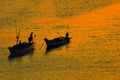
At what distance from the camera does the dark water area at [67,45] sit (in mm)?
61250

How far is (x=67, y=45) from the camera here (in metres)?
74.9

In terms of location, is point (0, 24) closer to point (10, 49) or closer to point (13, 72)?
point (10, 49)

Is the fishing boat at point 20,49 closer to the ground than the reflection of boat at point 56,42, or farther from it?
closer to the ground

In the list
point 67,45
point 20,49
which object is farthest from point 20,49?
point 67,45

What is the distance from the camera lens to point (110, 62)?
211ft

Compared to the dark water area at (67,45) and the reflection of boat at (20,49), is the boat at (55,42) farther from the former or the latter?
the reflection of boat at (20,49)

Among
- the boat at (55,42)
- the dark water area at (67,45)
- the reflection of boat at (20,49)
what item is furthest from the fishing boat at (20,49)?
the boat at (55,42)

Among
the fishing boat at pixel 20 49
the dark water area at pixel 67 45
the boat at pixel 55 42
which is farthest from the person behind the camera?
the boat at pixel 55 42

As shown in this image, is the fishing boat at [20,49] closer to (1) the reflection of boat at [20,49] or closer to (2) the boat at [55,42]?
(1) the reflection of boat at [20,49]

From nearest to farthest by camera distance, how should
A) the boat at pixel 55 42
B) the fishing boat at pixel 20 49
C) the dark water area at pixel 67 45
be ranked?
the dark water area at pixel 67 45 → the fishing boat at pixel 20 49 → the boat at pixel 55 42

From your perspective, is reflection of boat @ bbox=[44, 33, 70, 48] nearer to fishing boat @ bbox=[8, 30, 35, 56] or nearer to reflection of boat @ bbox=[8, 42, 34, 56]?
fishing boat @ bbox=[8, 30, 35, 56]

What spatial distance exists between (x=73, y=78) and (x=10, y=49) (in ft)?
42.1

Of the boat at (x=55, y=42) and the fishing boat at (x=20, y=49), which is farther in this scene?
the boat at (x=55, y=42)

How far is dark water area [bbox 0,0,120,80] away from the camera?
61250 millimetres
